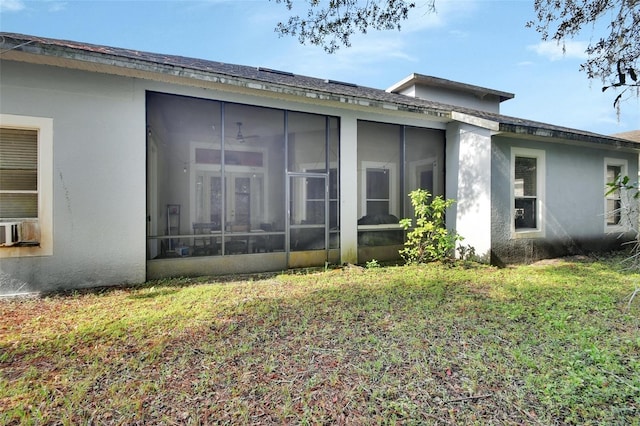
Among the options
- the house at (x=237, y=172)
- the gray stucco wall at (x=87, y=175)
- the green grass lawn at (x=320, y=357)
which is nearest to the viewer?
the green grass lawn at (x=320, y=357)

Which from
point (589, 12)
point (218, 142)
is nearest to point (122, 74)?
point (218, 142)

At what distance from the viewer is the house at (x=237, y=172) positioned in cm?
511

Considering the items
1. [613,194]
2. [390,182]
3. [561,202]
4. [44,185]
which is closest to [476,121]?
[390,182]

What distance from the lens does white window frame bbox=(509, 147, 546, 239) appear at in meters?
7.99

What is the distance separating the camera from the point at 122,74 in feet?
17.9

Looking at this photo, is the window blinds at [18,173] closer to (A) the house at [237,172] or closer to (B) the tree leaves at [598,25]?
(A) the house at [237,172]

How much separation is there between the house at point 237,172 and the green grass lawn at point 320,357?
3.90 ft

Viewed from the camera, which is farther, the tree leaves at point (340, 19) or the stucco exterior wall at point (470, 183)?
the stucco exterior wall at point (470, 183)

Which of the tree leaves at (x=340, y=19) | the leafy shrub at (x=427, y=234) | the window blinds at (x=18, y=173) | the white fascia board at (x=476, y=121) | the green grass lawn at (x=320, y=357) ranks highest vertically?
the tree leaves at (x=340, y=19)

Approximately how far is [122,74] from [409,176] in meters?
6.93

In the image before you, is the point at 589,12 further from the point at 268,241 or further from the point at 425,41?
the point at 268,241

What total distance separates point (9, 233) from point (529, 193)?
1132 cm

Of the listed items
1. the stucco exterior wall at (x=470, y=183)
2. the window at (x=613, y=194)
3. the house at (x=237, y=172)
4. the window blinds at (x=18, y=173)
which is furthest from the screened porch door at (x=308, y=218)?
the window at (x=613, y=194)

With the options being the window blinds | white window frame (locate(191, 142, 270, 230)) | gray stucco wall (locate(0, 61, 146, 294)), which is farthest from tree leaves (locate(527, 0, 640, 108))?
the window blinds
